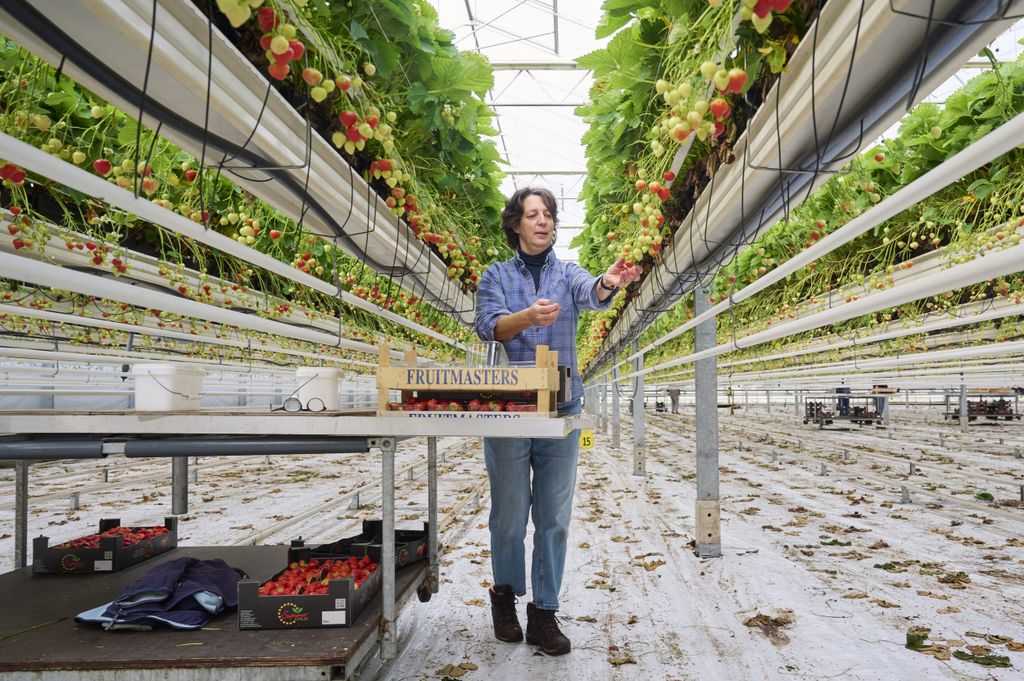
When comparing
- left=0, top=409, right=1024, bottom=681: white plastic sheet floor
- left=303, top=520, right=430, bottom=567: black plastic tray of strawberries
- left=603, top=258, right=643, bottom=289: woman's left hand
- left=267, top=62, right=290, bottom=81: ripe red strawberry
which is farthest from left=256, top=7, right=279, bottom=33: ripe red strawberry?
left=0, top=409, right=1024, bottom=681: white plastic sheet floor

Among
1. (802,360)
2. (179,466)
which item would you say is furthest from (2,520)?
(802,360)

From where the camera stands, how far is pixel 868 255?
463cm


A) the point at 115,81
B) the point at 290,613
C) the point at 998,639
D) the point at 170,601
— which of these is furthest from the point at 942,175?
the point at 998,639

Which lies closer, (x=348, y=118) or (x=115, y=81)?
(x=115, y=81)

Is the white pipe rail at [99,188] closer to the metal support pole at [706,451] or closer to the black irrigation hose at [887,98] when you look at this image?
the black irrigation hose at [887,98]

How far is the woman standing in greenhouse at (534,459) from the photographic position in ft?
8.18

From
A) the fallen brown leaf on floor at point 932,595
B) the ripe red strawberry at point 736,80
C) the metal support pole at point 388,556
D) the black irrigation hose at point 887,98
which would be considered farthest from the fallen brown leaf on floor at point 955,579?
the ripe red strawberry at point 736,80

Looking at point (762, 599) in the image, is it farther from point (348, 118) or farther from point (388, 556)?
→ point (348, 118)

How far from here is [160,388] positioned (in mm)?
1926

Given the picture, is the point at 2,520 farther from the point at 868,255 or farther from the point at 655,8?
the point at 868,255

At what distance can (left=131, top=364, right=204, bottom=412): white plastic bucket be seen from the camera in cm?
190

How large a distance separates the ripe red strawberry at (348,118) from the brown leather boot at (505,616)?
184 cm

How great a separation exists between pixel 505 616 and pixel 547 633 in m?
0.20

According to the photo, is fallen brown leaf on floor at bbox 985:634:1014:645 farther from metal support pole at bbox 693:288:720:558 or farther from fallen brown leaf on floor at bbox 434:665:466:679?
fallen brown leaf on floor at bbox 434:665:466:679
